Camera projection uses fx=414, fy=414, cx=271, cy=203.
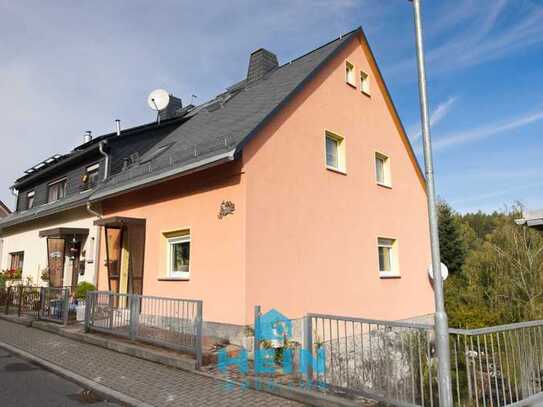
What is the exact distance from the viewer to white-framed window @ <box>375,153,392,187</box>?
515 inches

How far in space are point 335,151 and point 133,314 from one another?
6.61 metres

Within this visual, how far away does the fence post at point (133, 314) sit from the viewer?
25.9 feet

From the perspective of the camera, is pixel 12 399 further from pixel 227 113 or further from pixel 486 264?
pixel 486 264

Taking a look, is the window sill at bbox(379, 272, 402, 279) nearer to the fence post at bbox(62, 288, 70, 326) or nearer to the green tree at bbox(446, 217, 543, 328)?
the green tree at bbox(446, 217, 543, 328)

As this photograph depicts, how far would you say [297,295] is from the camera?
884 cm

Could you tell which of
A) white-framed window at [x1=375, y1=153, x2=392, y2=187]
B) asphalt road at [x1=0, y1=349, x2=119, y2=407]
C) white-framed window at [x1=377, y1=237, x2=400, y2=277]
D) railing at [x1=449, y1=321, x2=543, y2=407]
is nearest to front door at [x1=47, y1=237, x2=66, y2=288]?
asphalt road at [x1=0, y1=349, x2=119, y2=407]

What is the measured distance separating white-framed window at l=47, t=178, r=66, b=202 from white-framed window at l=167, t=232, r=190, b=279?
886cm

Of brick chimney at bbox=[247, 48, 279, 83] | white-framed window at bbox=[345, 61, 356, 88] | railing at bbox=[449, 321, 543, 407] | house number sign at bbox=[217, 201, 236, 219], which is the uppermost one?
brick chimney at bbox=[247, 48, 279, 83]

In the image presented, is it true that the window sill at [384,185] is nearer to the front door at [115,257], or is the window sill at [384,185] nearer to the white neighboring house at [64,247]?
the front door at [115,257]

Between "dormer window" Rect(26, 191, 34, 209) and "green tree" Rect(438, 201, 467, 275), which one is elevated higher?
"dormer window" Rect(26, 191, 34, 209)

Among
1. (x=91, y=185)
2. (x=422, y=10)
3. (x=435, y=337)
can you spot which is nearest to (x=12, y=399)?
(x=435, y=337)

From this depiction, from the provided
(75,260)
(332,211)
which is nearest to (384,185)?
(332,211)

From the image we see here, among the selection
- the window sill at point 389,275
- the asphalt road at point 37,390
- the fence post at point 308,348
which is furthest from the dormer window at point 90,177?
the fence post at point 308,348

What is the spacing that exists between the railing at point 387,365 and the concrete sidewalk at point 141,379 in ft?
2.44
